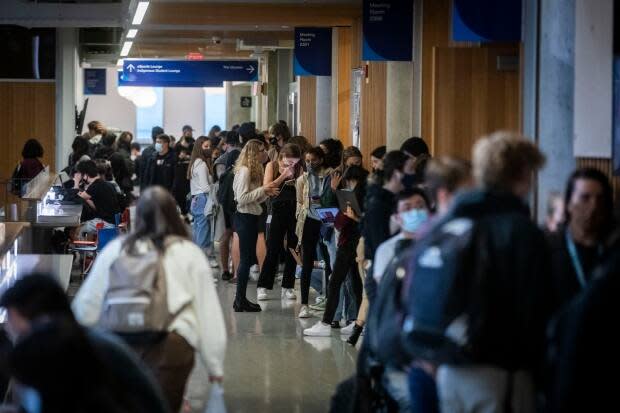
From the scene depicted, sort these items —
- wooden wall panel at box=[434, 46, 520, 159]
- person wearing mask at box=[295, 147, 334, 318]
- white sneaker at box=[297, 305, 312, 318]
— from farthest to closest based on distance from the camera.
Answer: white sneaker at box=[297, 305, 312, 318] → person wearing mask at box=[295, 147, 334, 318] → wooden wall panel at box=[434, 46, 520, 159]

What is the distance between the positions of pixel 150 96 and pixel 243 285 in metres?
24.4

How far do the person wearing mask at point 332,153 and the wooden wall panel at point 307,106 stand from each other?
819cm

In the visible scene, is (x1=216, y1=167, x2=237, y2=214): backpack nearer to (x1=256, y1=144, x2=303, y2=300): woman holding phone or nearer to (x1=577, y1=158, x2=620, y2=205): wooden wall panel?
(x1=256, y1=144, x2=303, y2=300): woman holding phone

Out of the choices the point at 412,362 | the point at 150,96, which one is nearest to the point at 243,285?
the point at 412,362

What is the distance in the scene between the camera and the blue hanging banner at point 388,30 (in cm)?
1251

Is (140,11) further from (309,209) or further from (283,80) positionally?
(283,80)

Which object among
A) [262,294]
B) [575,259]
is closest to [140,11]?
[262,294]

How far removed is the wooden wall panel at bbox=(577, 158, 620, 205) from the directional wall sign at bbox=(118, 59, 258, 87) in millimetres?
20990

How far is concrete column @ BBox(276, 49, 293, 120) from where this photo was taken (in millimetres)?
25766

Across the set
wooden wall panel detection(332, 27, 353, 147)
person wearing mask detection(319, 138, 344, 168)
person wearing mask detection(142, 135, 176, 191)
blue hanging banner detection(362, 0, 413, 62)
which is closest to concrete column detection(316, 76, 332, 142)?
wooden wall panel detection(332, 27, 353, 147)

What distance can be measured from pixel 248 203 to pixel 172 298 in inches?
236

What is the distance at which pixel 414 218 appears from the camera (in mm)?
5789

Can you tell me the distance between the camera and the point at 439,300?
4.07 meters

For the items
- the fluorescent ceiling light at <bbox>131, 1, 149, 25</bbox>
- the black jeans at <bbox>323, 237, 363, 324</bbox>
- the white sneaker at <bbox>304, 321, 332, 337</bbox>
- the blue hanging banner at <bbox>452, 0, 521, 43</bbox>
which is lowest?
the white sneaker at <bbox>304, 321, 332, 337</bbox>
